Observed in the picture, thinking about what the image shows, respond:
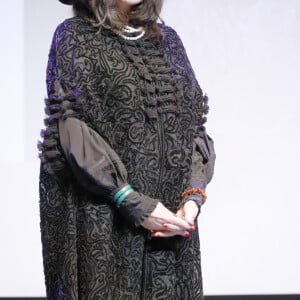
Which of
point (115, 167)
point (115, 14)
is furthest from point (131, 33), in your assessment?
point (115, 167)

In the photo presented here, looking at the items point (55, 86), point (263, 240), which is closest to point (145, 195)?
point (55, 86)

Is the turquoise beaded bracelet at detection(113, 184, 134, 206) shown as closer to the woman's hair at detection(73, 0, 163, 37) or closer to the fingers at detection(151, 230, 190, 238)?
the fingers at detection(151, 230, 190, 238)

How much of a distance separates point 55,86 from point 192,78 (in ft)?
1.09

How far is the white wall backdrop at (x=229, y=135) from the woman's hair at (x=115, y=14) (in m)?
1.14

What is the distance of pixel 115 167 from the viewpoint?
1.33 m

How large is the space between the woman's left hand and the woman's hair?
39cm

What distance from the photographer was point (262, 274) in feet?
9.46

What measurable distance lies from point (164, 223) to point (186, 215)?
7cm

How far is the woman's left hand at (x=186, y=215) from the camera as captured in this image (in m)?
1.37

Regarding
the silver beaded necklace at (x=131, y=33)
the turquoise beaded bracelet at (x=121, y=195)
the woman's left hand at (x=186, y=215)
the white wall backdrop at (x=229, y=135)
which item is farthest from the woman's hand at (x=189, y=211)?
the white wall backdrop at (x=229, y=135)

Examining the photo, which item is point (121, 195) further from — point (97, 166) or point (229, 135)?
point (229, 135)

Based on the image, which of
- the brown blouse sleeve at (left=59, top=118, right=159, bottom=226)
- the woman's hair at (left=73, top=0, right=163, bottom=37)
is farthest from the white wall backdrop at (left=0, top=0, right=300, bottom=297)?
the brown blouse sleeve at (left=59, top=118, right=159, bottom=226)

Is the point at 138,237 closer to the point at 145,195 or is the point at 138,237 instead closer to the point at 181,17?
the point at 145,195

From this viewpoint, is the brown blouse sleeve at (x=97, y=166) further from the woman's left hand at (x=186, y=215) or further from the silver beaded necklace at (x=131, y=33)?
the silver beaded necklace at (x=131, y=33)
